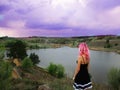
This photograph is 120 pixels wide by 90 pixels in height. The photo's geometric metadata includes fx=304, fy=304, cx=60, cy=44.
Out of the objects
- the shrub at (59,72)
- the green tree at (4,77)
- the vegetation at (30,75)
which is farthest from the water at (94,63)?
the green tree at (4,77)

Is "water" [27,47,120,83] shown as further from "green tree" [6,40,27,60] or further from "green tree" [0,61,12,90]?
"green tree" [0,61,12,90]

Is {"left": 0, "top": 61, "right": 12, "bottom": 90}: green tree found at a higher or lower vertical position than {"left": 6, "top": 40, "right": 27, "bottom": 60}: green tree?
higher

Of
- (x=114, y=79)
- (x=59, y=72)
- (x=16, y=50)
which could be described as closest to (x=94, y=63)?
(x=16, y=50)

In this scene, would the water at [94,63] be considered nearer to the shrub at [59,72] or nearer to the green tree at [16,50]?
the shrub at [59,72]

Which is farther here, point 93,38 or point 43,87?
point 93,38

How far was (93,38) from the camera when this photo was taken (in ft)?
550

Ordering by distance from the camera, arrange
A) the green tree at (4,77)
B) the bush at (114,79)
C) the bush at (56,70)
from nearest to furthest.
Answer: the green tree at (4,77)
the bush at (114,79)
the bush at (56,70)

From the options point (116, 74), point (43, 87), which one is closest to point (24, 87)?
point (43, 87)

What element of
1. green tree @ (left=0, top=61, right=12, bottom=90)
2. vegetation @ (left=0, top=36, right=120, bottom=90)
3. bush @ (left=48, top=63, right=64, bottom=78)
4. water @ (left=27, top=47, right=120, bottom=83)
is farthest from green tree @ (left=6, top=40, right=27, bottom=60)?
green tree @ (left=0, top=61, right=12, bottom=90)

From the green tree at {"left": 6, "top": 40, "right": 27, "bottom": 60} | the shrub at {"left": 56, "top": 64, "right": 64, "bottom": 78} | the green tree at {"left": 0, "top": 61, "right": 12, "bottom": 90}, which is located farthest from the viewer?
the green tree at {"left": 6, "top": 40, "right": 27, "bottom": 60}

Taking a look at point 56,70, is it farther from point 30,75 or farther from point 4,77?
point 4,77

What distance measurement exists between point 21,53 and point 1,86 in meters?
31.0

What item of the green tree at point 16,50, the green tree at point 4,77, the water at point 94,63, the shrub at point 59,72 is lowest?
the water at point 94,63

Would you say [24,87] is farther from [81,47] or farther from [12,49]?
[12,49]
